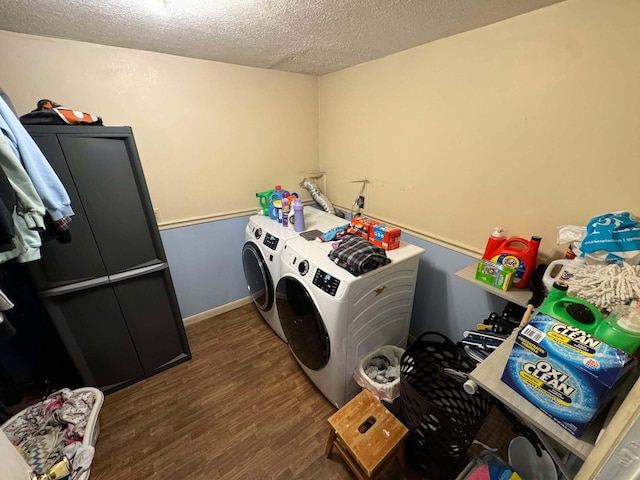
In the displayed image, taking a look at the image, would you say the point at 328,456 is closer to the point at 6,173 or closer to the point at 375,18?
the point at 6,173

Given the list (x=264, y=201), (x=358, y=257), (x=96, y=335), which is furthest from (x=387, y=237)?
(x=96, y=335)

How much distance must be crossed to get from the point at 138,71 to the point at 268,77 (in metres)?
0.90

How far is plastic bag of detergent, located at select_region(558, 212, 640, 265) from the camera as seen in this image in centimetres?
85

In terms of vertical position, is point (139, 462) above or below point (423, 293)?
below

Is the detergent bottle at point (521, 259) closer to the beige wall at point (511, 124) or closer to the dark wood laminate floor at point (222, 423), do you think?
the beige wall at point (511, 124)

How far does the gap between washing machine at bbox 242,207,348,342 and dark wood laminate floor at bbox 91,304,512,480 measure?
0.37 metres

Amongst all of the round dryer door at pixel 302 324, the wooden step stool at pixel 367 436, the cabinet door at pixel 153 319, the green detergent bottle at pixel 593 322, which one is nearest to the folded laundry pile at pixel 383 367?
the wooden step stool at pixel 367 436

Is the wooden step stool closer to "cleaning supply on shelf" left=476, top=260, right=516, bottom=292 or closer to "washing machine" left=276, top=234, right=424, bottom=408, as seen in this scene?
"washing machine" left=276, top=234, right=424, bottom=408

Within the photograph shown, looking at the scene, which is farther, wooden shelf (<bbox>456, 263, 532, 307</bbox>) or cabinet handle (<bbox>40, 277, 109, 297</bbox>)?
cabinet handle (<bbox>40, 277, 109, 297</bbox>)

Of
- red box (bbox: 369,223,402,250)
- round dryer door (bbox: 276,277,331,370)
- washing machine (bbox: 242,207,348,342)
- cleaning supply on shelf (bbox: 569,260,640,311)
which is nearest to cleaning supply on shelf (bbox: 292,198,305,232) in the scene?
washing machine (bbox: 242,207,348,342)

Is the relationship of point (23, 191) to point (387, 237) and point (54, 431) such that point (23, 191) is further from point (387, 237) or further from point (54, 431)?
point (387, 237)

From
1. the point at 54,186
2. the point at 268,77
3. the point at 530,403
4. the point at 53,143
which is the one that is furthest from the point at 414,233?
the point at 53,143

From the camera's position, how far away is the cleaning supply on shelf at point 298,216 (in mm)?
1737

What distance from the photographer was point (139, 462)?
1.31 metres
